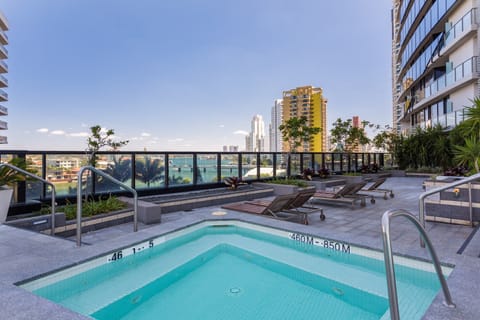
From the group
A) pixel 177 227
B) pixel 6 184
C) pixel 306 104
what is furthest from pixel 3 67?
pixel 177 227

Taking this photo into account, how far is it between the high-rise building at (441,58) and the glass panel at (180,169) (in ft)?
41.1

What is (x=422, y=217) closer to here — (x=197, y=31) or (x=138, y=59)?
(x=197, y=31)

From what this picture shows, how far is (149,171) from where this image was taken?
8.22 m

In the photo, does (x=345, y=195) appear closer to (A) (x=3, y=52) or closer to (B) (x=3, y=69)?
(B) (x=3, y=69)

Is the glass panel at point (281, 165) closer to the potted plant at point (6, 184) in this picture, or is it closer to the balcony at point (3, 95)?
the potted plant at point (6, 184)

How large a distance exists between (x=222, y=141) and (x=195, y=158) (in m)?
29.1

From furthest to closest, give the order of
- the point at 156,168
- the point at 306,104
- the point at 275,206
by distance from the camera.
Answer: the point at 306,104 < the point at 156,168 < the point at 275,206

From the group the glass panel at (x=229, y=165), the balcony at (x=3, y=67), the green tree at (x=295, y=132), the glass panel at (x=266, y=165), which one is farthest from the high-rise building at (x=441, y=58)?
the balcony at (x=3, y=67)

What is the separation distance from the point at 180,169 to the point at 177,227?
401 cm

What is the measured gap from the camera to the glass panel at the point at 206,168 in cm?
948

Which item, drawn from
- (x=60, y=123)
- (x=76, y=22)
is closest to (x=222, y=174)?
(x=76, y=22)

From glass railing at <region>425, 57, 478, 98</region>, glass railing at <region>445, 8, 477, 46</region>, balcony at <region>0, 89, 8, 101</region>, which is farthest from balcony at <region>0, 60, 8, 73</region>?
glass railing at <region>445, 8, 477, 46</region>

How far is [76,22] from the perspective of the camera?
1931 centimetres

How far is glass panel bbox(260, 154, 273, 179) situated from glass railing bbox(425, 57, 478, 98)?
12.7 m
